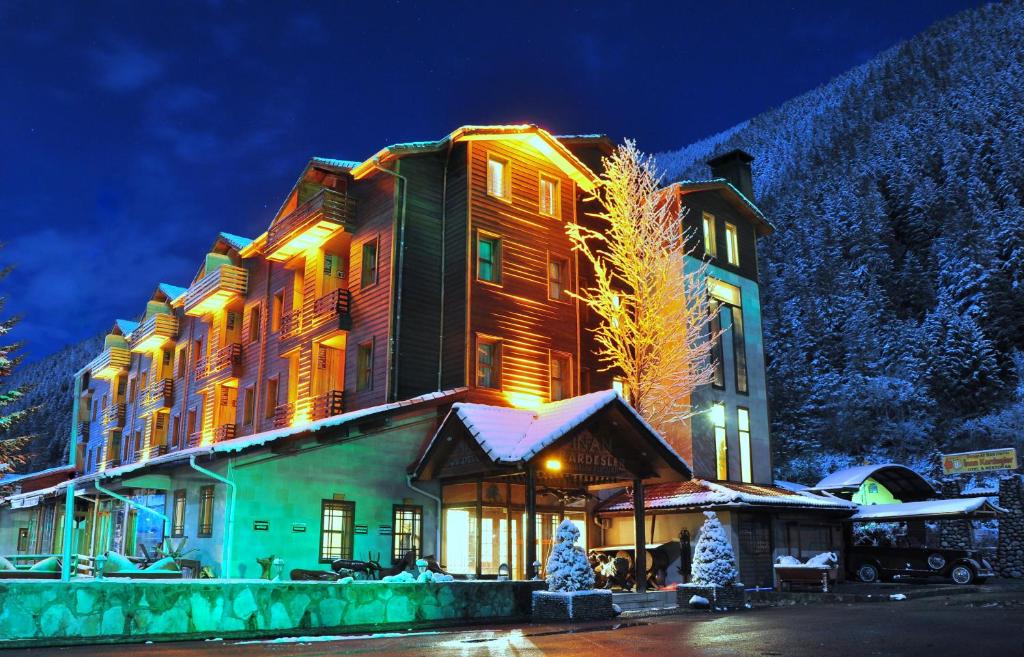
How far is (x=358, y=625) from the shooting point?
14977mm

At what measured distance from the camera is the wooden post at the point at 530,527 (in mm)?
18859

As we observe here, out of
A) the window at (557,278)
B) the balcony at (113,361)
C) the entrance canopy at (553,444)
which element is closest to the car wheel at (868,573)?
the entrance canopy at (553,444)

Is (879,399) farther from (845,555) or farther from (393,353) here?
(393,353)

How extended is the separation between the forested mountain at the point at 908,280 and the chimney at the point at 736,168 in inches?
1241

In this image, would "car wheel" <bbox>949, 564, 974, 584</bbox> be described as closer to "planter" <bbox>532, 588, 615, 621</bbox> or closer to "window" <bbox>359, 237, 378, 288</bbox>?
"planter" <bbox>532, 588, 615, 621</bbox>

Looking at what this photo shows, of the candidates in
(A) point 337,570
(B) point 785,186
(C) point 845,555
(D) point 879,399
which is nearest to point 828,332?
(D) point 879,399

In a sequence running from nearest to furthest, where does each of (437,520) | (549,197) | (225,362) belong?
(437,520) → (549,197) → (225,362)

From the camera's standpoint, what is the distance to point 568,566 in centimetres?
1722

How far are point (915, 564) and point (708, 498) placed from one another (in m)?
9.92

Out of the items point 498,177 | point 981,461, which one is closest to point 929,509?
point 981,461

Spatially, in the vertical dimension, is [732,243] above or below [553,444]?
above

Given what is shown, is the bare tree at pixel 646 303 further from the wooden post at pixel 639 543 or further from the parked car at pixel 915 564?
the parked car at pixel 915 564

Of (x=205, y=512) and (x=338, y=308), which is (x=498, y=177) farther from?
(x=205, y=512)

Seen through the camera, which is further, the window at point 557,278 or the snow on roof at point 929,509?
the snow on roof at point 929,509
